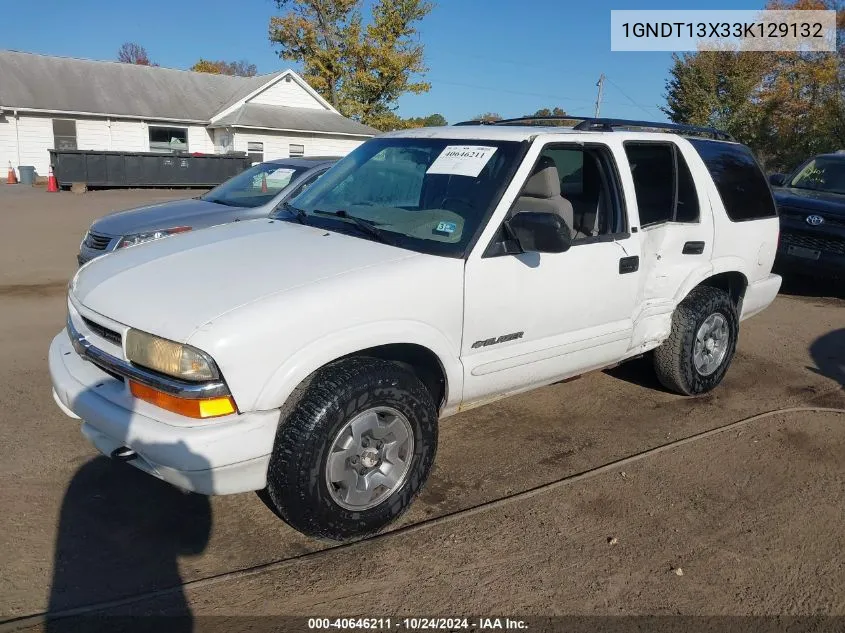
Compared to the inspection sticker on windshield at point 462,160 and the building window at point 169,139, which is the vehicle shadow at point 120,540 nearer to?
the inspection sticker on windshield at point 462,160

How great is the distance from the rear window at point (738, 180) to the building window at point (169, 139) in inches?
1211

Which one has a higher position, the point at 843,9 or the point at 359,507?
the point at 843,9

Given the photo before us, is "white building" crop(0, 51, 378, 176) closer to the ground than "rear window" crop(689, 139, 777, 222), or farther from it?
farther from it

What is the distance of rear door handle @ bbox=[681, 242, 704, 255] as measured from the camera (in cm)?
484

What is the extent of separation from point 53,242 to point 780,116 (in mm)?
27929

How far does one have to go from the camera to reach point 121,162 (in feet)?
79.8

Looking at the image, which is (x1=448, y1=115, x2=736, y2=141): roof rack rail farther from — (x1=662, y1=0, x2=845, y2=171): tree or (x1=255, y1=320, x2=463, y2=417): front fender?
(x1=662, y1=0, x2=845, y2=171): tree

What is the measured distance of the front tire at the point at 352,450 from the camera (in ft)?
9.98

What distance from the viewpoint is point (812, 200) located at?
9.18 metres

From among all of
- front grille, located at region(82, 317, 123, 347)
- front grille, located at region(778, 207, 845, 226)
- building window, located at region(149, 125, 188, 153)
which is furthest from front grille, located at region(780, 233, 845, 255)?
building window, located at region(149, 125, 188, 153)

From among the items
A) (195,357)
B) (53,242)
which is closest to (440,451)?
(195,357)

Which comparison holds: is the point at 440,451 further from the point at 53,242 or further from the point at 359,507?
the point at 53,242

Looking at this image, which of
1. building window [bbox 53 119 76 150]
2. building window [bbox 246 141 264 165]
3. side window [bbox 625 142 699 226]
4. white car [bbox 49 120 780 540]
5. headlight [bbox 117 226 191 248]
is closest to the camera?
white car [bbox 49 120 780 540]

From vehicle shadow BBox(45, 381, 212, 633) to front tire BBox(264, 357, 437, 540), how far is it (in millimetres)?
480
